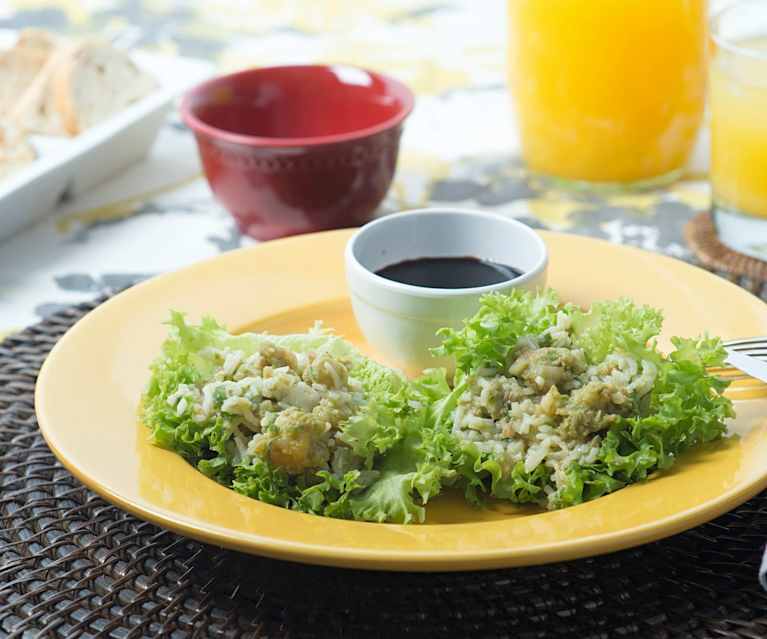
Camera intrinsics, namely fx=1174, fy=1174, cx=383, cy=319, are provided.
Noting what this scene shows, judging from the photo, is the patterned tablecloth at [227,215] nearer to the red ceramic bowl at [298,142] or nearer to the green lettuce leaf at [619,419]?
the red ceramic bowl at [298,142]

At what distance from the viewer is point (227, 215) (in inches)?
129

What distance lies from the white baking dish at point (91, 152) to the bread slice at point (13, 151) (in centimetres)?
4

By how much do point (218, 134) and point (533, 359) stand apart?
1.42m

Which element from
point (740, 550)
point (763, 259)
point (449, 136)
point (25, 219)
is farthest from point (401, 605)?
point (449, 136)

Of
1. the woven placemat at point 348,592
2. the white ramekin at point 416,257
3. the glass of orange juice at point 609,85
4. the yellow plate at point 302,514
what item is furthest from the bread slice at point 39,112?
the woven placemat at point 348,592

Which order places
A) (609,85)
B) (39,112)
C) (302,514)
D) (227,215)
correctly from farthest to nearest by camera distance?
(39,112) < (227,215) < (609,85) < (302,514)

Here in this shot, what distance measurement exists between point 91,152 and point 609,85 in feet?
4.61

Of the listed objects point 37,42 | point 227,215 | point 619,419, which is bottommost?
point 227,215

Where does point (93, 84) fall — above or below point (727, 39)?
below

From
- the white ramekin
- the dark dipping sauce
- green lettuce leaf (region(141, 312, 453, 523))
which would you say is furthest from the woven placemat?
the dark dipping sauce

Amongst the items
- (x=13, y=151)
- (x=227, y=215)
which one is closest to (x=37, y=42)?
(x=13, y=151)

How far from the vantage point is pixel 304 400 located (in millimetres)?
1782

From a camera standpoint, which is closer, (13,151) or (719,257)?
(719,257)

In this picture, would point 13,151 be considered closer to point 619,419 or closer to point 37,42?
point 37,42
